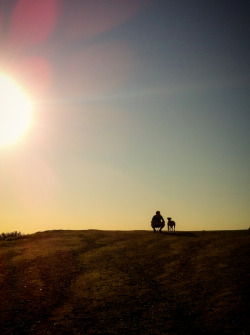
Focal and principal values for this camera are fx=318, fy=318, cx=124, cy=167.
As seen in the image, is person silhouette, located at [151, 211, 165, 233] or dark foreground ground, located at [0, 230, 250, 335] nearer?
dark foreground ground, located at [0, 230, 250, 335]

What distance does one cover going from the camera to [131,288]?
13539 mm

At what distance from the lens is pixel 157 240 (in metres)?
22.5

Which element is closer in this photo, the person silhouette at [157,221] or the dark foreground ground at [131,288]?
the dark foreground ground at [131,288]

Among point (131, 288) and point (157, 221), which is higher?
point (157, 221)

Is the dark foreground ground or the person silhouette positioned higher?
the person silhouette

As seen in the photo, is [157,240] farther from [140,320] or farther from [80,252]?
[140,320]

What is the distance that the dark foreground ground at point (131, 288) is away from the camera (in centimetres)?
1038

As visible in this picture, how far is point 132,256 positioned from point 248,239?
22.9ft

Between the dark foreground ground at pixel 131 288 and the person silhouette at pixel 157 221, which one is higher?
the person silhouette at pixel 157 221

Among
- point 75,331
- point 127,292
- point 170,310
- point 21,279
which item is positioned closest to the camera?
point 75,331

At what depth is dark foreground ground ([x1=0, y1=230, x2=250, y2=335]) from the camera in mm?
10375

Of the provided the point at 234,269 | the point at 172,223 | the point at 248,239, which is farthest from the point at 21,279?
the point at 172,223

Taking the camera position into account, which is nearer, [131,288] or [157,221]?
[131,288]

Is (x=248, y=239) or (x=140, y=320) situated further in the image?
(x=248, y=239)
